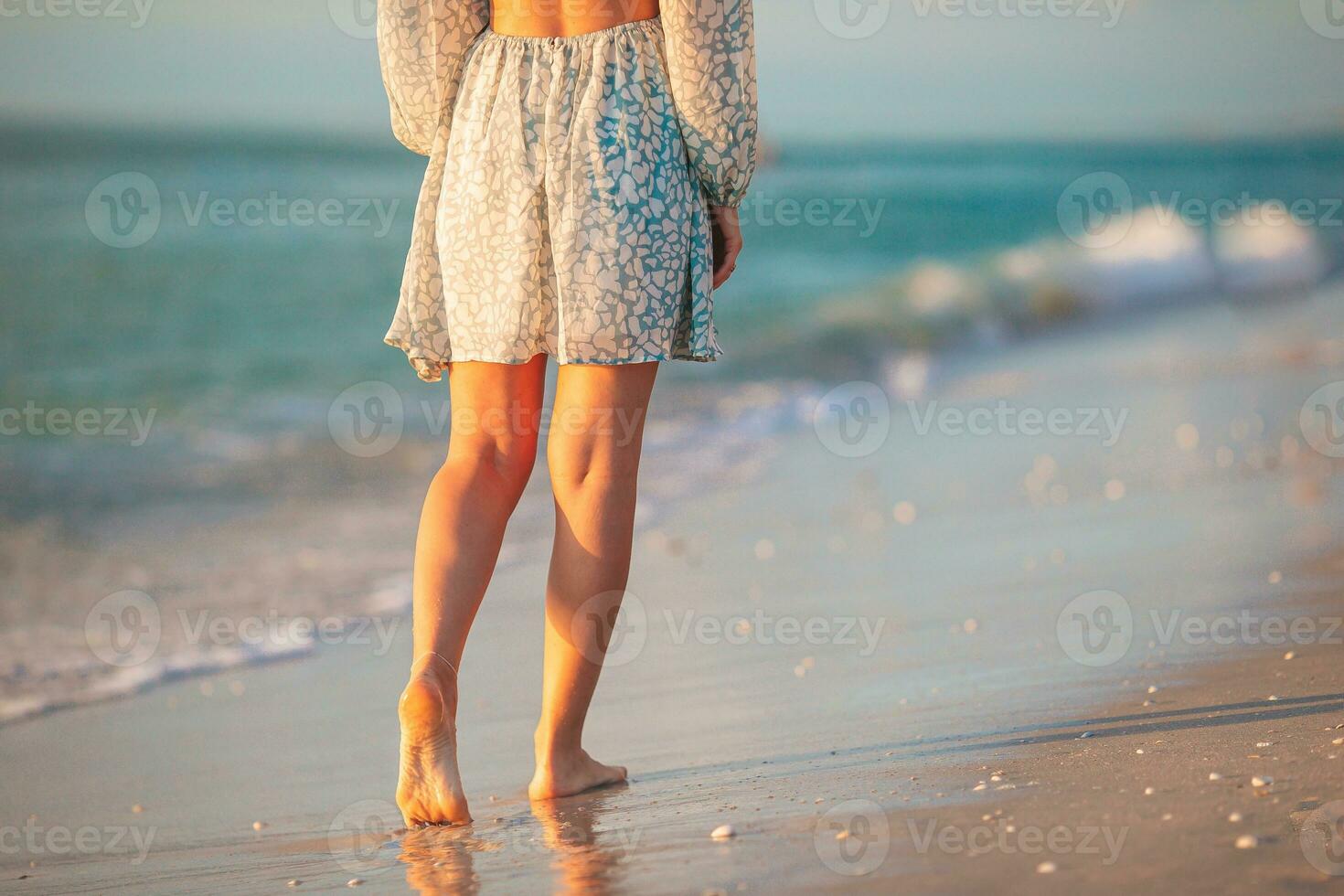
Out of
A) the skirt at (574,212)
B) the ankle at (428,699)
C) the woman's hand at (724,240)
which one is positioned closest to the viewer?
the ankle at (428,699)

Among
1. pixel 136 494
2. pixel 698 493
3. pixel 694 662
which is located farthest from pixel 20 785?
pixel 136 494

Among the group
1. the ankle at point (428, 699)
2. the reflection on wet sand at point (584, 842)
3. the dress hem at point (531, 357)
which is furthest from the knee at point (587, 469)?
the reflection on wet sand at point (584, 842)

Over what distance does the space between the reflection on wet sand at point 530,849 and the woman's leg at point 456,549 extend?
68 mm

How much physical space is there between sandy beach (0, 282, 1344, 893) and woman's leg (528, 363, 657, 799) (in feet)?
0.27

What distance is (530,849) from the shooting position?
1.40m

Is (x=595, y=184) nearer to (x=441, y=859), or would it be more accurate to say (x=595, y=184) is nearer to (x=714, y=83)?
(x=714, y=83)

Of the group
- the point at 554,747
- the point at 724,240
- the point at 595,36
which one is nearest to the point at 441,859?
the point at 554,747

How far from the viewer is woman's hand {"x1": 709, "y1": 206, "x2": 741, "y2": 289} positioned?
5.94 feet

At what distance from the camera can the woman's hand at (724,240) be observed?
1.81m

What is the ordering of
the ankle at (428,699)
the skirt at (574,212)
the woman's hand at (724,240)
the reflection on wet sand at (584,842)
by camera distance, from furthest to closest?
1. the woman's hand at (724,240)
2. the skirt at (574,212)
3. the ankle at (428,699)
4. the reflection on wet sand at (584,842)

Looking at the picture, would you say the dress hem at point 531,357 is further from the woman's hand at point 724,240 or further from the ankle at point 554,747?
the ankle at point 554,747

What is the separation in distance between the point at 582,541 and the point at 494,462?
0.15 metres

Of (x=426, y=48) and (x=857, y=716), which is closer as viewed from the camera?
(x=426, y=48)

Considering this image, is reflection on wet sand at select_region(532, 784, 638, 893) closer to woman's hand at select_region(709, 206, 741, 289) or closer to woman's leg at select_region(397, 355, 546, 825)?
woman's leg at select_region(397, 355, 546, 825)
